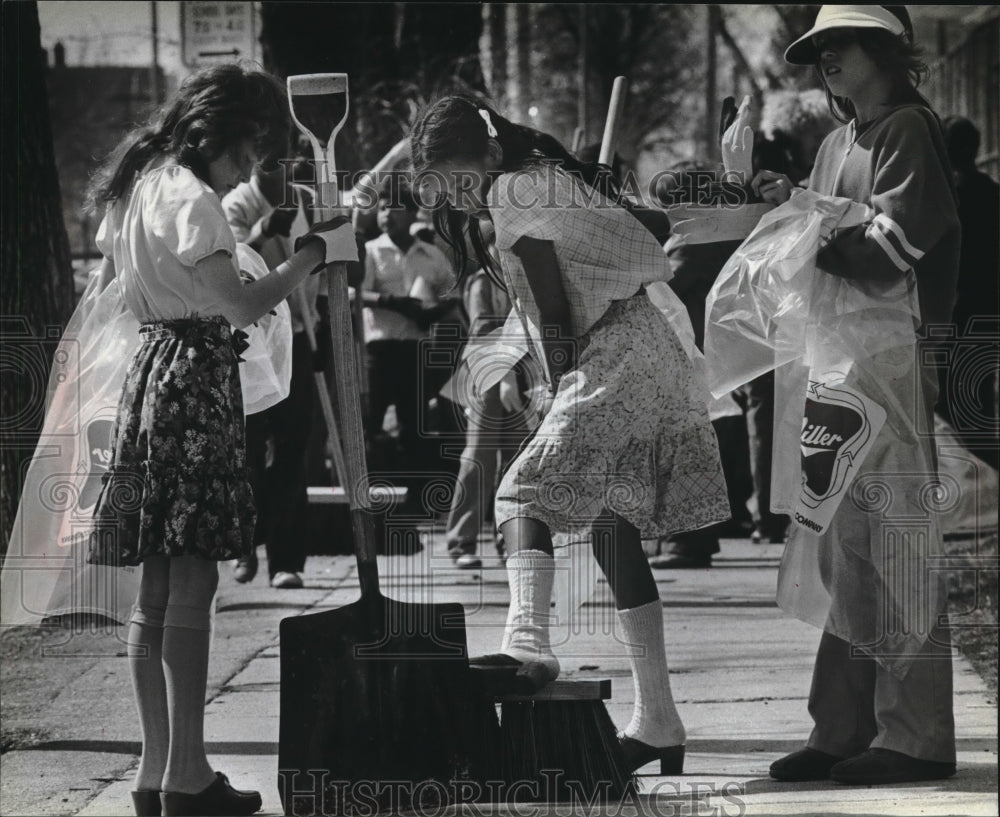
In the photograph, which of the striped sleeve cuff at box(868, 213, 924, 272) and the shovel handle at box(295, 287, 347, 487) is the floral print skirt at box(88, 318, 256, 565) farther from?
the shovel handle at box(295, 287, 347, 487)

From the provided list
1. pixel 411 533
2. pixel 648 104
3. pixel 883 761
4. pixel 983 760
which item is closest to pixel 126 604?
pixel 883 761

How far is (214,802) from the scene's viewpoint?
11.5 feet

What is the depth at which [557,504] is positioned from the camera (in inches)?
146

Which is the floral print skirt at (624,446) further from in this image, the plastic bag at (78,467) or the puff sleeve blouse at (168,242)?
the plastic bag at (78,467)

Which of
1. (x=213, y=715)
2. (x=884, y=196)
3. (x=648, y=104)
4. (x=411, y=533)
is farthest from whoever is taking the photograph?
(x=648, y=104)

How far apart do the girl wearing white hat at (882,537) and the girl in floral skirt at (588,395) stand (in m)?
0.35

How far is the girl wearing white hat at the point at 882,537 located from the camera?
3646 millimetres

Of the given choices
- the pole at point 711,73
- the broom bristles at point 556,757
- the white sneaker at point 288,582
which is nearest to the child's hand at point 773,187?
the broom bristles at point 556,757

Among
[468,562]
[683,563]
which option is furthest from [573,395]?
[468,562]

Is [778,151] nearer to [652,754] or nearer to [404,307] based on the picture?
[404,307]

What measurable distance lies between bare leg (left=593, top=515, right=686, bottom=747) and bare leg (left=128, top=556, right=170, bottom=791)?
3.58 feet

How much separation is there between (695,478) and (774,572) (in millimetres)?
3510

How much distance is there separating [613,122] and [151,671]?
213 cm

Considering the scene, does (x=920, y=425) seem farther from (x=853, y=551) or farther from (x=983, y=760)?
(x=983, y=760)
